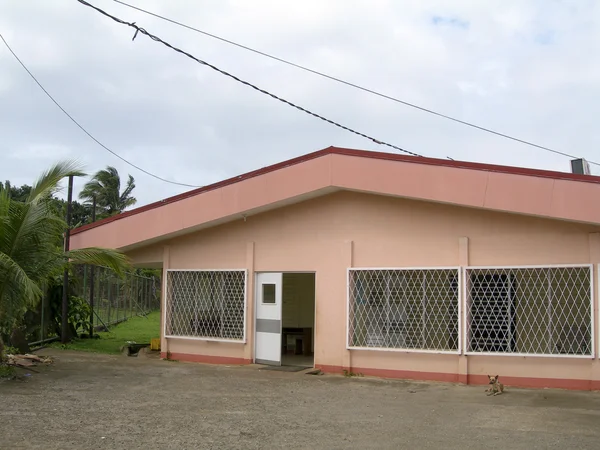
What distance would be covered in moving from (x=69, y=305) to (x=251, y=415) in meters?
8.96

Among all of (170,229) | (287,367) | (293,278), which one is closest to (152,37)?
(170,229)

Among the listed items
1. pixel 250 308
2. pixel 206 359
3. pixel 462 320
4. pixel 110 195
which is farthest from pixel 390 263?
pixel 110 195

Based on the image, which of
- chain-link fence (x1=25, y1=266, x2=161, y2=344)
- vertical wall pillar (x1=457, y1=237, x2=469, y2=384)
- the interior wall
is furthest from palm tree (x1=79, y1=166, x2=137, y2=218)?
vertical wall pillar (x1=457, y1=237, x2=469, y2=384)

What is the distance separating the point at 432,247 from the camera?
10641 mm

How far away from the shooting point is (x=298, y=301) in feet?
50.5

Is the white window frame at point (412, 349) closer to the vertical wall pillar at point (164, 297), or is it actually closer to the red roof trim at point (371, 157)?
the red roof trim at point (371, 157)

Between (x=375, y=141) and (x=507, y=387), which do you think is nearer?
(x=507, y=387)

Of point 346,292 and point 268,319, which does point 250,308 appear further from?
point 346,292

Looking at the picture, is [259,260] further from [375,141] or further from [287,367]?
[375,141]

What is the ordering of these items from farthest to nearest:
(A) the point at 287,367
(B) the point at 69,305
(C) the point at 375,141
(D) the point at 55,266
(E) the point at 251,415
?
(B) the point at 69,305, (C) the point at 375,141, (A) the point at 287,367, (D) the point at 55,266, (E) the point at 251,415

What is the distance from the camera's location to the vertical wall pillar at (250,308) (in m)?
12.1

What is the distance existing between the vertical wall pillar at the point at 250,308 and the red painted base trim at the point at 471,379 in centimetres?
147

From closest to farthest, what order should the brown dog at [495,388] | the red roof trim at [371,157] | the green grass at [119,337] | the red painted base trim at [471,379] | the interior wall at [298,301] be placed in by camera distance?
the red roof trim at [371,157] → the brown dog at [495,388] → the red painted base trim at [471,379] → the green grass at [119,337] → the interior wall at [298,301]

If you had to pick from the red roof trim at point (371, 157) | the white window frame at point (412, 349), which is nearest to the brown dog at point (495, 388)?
the white window frame at point (412, 349)
